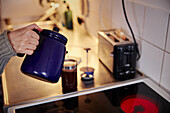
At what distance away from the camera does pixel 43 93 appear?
3.22ft

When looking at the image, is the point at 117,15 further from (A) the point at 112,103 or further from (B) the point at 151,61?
(A) the point at 112,103

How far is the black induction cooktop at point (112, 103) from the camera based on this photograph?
2.79 ft

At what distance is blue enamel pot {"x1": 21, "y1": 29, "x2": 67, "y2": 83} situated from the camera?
67 centimetres

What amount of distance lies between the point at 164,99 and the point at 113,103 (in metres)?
0.23

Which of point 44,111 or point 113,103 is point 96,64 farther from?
point 44,111

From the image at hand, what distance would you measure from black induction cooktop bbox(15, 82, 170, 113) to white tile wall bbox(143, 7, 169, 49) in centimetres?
25

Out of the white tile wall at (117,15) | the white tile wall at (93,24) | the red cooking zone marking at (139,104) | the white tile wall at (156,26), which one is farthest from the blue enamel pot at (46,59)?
the white tile wall at (93,24)

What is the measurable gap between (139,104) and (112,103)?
0.12m

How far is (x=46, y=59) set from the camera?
0.68 metres

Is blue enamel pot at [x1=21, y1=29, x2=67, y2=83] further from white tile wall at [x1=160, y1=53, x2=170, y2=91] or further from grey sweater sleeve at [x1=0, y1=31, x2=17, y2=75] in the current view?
white tile wall at [x1=160, y1=53, x2=170, y2=91]

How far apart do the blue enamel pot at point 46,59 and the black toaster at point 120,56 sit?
0.39 m

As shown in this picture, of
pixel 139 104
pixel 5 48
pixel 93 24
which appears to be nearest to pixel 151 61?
pixel 139 104

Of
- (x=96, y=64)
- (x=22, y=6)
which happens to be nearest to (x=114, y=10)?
(x=96, y=64)

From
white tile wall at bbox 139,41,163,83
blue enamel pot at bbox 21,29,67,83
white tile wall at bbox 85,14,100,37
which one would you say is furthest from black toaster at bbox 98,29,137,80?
white tile wall at bbox 85,14,100,37
